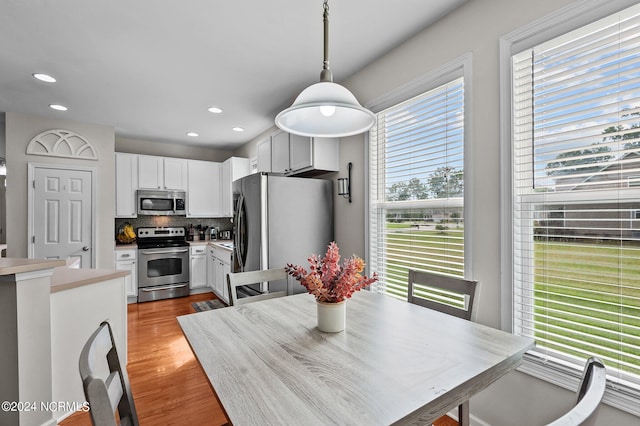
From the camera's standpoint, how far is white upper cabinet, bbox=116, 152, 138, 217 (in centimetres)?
469

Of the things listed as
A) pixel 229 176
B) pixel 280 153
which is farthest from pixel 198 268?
pixel 280 153

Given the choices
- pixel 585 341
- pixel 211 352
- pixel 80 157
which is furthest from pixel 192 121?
pixel 585 341

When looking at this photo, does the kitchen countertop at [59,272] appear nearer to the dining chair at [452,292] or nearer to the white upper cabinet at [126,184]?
the dining chair at [452,292]

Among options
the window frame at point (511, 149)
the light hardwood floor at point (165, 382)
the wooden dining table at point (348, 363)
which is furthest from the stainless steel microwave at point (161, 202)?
the window frame at point (511, 149)

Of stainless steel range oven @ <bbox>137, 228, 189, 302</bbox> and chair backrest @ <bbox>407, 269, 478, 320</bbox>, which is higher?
chair backrest @ <bbox>407, 269, 478, 320</bbox>

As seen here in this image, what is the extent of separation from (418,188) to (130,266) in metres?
4.36

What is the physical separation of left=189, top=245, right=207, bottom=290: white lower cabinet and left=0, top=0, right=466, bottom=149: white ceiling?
7.45ft

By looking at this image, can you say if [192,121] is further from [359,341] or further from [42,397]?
[359,341]

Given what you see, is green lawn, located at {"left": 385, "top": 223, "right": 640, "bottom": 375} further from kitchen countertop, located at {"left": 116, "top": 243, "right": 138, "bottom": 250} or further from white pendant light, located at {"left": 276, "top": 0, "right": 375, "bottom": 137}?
kitchen countertop, located at {"left": 116, "top": 243, "right": 138, "bottom": 250}

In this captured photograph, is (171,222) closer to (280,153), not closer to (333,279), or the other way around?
(280,153)

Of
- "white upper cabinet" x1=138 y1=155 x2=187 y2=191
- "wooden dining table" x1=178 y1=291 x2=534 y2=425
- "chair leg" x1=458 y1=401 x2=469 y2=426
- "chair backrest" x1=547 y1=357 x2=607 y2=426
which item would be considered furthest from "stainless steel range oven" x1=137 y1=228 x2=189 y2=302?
"chair backrest" x1=547 y1=357 x2=607 y2=426

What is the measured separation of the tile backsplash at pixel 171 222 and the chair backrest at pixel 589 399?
5681mm

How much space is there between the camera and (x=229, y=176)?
17.4ft

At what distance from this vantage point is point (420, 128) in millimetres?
2279
